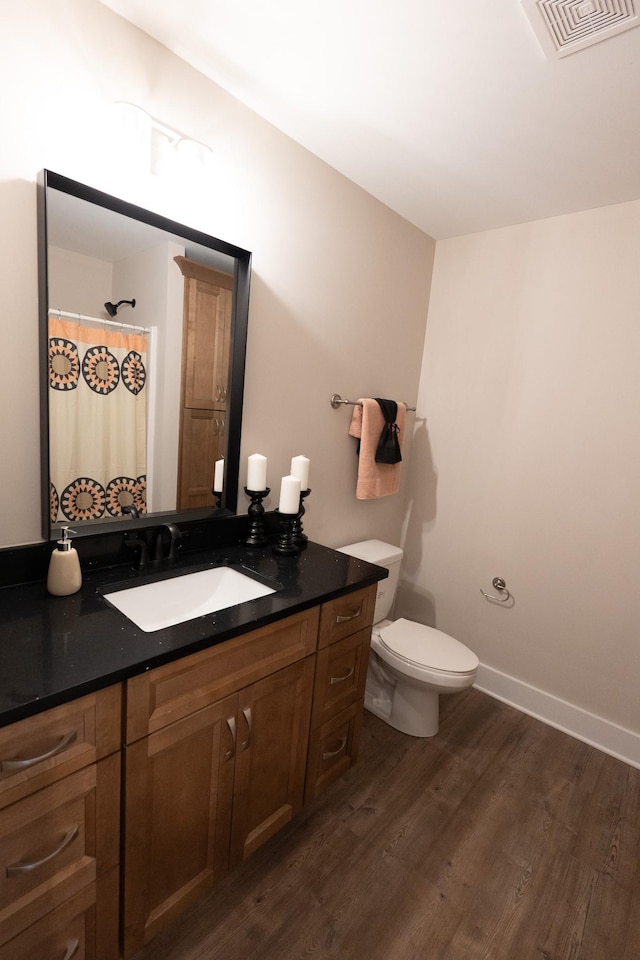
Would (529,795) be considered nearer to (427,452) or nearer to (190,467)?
(427,452)

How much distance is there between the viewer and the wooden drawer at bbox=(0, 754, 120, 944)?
0.83 m

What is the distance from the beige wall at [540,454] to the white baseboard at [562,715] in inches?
1.6

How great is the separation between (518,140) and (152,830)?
2.35m

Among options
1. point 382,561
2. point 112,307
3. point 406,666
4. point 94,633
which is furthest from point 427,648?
point 112,307

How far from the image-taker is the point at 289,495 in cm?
171

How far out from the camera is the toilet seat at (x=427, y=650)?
189 cm

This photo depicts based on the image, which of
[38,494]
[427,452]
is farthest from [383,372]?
[38,494]

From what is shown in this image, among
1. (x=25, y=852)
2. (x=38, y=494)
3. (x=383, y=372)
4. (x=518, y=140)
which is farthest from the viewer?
(x=383, y=372)

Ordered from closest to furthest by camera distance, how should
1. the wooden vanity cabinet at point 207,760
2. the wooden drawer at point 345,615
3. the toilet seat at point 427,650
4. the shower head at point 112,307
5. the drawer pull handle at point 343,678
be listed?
the wooden vanity cabinet at point 207,760, the shower head at point 112,307, the wooden drawer at point 345,615, the drawer pull handle at point 343,678, the toilet seat at point 427,650

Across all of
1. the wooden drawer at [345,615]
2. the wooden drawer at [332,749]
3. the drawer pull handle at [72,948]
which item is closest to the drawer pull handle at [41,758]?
the drawer pull handle at [72,948]

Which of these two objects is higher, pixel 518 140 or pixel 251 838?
pixel 518 140

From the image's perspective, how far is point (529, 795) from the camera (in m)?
1.79

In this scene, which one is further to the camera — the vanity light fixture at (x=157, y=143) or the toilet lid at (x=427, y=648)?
the toilet lid at (x=427, y=648)

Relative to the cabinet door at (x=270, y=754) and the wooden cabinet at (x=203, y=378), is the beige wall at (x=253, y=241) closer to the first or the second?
the wooden cabinet at (x=203, y=378)
